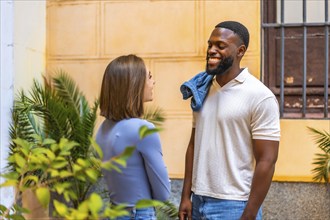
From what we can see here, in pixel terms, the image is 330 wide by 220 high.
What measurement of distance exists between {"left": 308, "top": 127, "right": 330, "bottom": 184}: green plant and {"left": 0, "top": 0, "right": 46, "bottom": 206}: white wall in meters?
2.86

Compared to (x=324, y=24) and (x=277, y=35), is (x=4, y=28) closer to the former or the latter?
(x=277, y=35)

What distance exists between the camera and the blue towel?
2.77 metres

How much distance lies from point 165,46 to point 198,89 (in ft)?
8.01

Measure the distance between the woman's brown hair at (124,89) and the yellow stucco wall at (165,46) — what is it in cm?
289

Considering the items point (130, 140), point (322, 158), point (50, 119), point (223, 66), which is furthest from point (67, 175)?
point (322, 158)

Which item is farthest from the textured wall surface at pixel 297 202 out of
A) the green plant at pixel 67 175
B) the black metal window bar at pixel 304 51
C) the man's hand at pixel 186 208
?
the green plant at pixel 67 175

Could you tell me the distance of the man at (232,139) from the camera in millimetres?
2543

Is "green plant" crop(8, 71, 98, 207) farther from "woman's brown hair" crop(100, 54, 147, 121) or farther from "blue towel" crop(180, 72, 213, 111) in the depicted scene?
"woman's brown hair" crop(100, 54, 147, 121)

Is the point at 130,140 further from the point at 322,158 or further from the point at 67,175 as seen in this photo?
the point at 322,158

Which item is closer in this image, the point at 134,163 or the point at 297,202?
the point at 134,163

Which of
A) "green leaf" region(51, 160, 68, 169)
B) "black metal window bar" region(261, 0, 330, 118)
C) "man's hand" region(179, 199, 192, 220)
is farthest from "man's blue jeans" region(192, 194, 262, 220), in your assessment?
"black metal window bar" region(261, 0, 330, 118)

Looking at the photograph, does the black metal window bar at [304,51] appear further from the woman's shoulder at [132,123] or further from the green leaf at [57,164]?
the green leaf at [57,164]

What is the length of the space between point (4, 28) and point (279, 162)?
2955 mm

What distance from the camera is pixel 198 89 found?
2.84m
